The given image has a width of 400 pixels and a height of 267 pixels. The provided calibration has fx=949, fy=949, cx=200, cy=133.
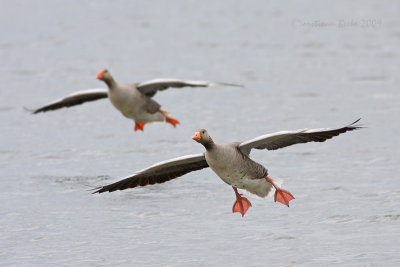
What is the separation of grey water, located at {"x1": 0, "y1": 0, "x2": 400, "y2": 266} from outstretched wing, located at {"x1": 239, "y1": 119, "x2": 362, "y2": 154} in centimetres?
120

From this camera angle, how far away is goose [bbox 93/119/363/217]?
1218 centimetres

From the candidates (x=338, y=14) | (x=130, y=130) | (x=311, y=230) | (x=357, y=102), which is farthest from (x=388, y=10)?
(x=311, y=230)

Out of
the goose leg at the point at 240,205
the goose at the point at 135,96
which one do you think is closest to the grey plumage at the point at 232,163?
the goose leg at the point at 240,205

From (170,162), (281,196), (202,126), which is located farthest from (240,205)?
(202,126)

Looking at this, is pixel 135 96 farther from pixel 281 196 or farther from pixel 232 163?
pixel 232 163

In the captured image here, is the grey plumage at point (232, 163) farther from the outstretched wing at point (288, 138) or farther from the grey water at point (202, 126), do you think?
the grey water at point (202, 126)

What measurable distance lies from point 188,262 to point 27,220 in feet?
10.8

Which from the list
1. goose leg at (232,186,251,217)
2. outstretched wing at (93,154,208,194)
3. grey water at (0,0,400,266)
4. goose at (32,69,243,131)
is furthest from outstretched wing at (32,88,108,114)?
goose leg at (232,186,251,217)

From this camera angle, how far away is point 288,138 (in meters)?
12.5

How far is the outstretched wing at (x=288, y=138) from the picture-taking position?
11.8 metres

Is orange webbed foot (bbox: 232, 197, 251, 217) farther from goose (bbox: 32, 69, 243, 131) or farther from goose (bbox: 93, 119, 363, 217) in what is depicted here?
goose (bbox: 32, 69, 243, 131)

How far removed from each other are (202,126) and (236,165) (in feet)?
28.1

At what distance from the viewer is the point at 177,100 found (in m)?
24.3

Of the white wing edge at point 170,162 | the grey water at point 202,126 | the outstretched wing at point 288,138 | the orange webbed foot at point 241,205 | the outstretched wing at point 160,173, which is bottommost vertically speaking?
the grey water at point 202,126
